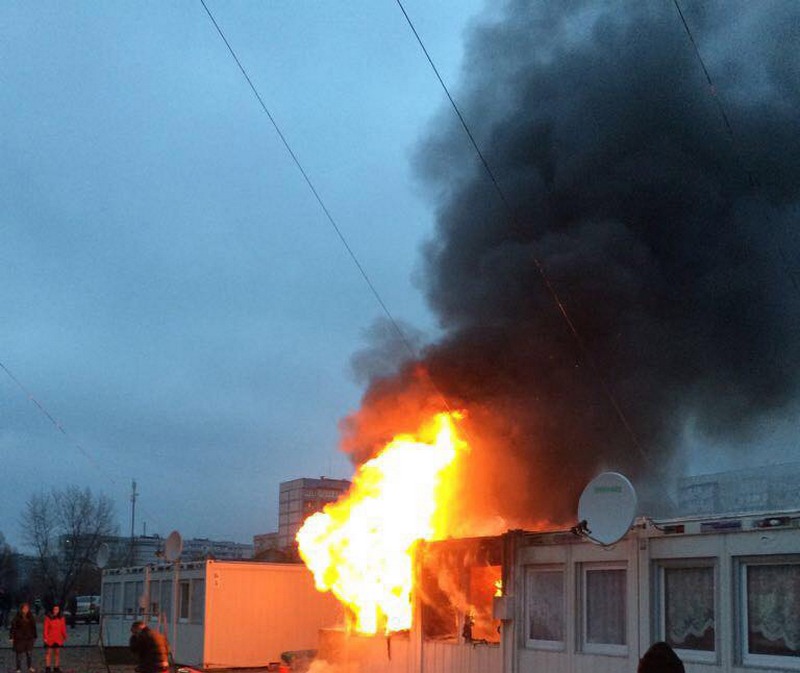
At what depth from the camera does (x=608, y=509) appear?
1137 cm

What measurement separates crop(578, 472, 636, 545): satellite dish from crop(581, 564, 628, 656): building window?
2.65 feet

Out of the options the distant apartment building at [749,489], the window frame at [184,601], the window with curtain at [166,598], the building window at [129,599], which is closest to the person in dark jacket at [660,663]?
the window frame at [184,601]

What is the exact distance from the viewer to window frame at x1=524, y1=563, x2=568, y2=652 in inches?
495

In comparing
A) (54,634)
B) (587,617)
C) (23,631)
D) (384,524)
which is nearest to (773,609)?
(587,617)

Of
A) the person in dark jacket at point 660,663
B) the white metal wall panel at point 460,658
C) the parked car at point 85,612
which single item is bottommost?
the parked car at point 85,612

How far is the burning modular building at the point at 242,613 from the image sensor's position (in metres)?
22.5

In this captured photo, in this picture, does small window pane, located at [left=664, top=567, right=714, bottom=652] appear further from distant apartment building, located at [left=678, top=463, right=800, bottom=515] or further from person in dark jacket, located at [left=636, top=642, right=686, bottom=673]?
distant apartment building, located at [left=678, top=463, right=800, bottom=515]

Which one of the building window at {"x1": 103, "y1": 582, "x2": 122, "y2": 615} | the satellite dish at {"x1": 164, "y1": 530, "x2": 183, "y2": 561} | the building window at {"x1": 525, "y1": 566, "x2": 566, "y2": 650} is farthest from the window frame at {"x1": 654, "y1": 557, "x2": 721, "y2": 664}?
the building window at {"x1": 103, "y1": 582, "x2": 122, "y2": 615}

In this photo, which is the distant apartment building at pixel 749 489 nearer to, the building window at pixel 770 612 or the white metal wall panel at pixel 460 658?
the white metal wall panel at pixel 460 658

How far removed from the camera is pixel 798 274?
19.7 m

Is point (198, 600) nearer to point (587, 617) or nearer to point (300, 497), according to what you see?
point (587, 617)

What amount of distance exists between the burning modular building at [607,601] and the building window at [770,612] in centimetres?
1

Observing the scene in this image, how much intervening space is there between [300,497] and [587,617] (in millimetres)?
33473

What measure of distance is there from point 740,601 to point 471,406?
8.75m
